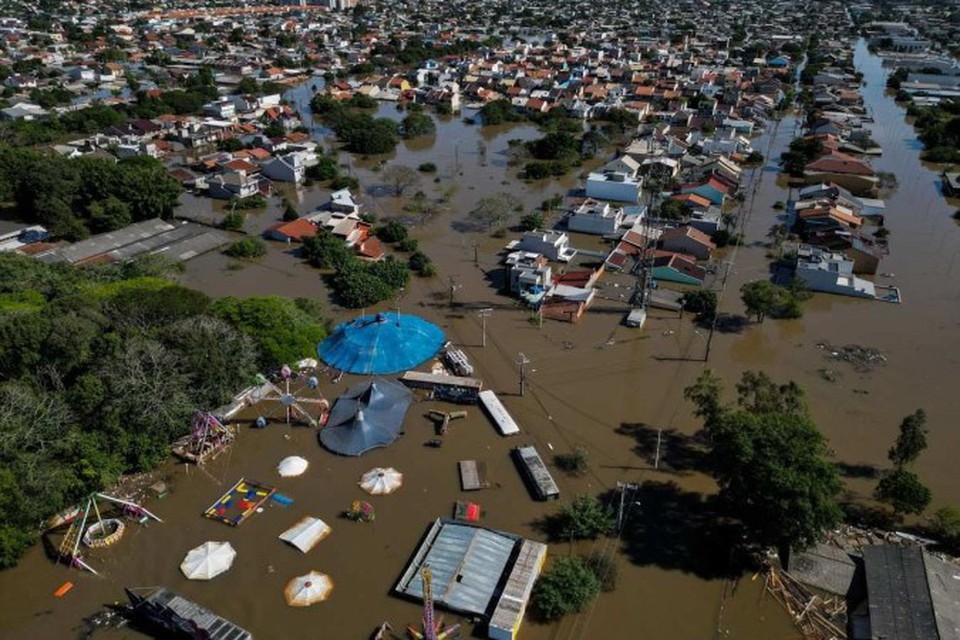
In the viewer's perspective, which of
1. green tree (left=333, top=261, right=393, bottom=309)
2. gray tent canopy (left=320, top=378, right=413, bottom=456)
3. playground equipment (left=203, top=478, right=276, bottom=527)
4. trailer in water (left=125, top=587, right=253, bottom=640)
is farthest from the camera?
green tree (left=333, top=261, right=393, bottom=309)

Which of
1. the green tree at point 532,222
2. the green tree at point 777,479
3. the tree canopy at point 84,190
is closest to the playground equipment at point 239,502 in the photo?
the green tree at point 777,479

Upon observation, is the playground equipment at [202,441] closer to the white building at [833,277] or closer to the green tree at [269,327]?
the green tree at [269,327]

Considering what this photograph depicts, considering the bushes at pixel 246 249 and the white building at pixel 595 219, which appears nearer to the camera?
the bushes at pixel 246 249

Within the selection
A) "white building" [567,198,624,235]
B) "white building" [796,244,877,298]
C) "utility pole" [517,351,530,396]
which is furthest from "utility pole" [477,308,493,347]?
"white building" [796,244,877,298]

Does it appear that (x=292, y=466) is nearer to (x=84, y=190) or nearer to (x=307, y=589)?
(x=307, y=589)

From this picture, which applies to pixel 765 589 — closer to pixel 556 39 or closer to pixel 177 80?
pixel 177 80

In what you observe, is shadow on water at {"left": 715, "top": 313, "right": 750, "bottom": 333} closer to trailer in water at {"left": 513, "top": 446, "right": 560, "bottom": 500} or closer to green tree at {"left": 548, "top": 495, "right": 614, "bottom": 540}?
trailer in water at {"left": 513, "top": 446, "right": 560, "bottom": 500}

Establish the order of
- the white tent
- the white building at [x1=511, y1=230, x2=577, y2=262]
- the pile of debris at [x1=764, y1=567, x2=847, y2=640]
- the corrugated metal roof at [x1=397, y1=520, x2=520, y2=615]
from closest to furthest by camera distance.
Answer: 1. the pile of debris at [x1=764, y1=567, x2=847, y2=640]
2. the corrugated metal roof at [x1=397, y1=520, x2=520, y2=615]
3. the white tent
4. the white building at [x1=511, y1=230, x2=577, y2=262]

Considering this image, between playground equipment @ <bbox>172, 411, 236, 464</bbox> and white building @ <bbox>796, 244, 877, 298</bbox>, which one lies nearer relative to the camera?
playground equipment @ <bbox>172, 411, 236, 464</bbox>

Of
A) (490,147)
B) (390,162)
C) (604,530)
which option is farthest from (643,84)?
(604,530)
